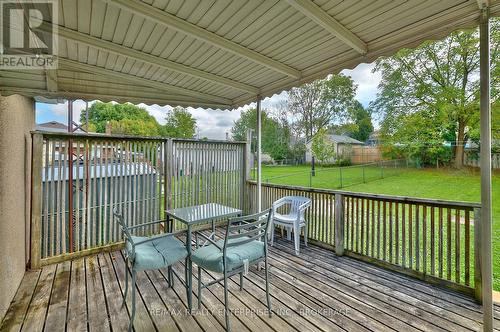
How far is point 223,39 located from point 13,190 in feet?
9.06

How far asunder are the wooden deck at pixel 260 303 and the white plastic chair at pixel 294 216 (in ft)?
1.98

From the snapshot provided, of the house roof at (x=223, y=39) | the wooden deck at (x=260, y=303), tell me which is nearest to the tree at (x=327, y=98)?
the house roof at (x=223, y=39)

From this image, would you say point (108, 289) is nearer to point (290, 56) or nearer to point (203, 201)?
point (203, 201)

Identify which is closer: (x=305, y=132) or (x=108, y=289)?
(x=108, y=289)

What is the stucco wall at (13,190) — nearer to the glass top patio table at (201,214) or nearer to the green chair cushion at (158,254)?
the green chair cushion at (158,254)

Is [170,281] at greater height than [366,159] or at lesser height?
lesser

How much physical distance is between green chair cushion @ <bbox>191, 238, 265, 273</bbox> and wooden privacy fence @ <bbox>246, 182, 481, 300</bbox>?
1.73 metres

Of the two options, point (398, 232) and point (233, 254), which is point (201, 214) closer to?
point (233, 254)

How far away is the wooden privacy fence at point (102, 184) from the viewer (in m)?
3.19

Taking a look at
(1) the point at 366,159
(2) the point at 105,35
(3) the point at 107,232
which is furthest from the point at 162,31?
(1) the point at 366,159

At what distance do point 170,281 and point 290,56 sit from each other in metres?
2.85

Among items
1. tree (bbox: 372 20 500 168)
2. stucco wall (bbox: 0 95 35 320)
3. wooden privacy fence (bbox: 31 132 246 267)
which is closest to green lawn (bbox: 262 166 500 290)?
tree (bbox: 372 20 500 168)

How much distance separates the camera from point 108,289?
2566mm

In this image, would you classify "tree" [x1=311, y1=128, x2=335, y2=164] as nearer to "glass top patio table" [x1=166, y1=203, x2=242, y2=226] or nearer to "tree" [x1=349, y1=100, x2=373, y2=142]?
"tree" [x1=349, y1=100, x2=373, y2=142]
